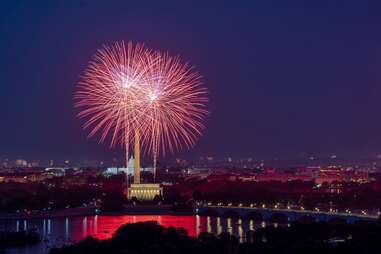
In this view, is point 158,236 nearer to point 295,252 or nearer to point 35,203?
point 295,252

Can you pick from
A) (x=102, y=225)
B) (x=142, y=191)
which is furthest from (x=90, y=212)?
(x=102, y=225)

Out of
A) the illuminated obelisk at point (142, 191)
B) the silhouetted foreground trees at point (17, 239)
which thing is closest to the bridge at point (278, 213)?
the illuminated obelisk at point (142, 191)

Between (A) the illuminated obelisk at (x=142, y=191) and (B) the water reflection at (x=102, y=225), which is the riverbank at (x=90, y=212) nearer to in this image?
(B) the water reflection at (x=102, y=225)

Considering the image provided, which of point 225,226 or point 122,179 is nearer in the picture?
point 225,226

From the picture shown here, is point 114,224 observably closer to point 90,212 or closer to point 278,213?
point 278,213

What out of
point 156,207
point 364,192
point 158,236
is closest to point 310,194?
point 364,192
